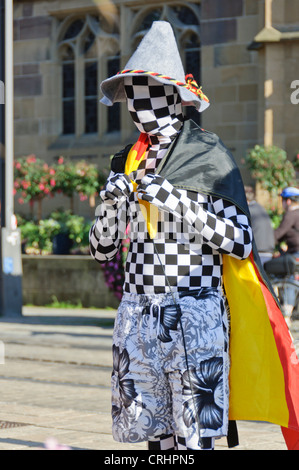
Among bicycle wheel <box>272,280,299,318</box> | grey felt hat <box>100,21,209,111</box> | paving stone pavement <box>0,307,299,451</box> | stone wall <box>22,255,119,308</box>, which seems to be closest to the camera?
grey felt hat <box>100,21,209,111</box>

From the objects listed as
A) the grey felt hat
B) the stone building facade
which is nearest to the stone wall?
the stone building facade

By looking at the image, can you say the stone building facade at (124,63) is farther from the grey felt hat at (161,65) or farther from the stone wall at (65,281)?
the grey felt hat at (161,65)

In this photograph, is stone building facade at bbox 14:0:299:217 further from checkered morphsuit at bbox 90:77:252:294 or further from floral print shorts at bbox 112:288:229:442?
floral print shorts at bbox 112:288:229:442

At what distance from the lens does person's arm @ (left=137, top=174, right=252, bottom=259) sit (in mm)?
3449

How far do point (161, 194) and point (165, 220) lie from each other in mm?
144

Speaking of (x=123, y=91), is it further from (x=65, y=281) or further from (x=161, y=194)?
(x=65, y=281)

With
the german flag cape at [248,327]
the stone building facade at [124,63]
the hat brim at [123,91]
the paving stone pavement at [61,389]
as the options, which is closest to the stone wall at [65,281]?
the paving stone pavement at [61,389]

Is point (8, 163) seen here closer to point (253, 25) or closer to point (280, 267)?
point (280, 267)

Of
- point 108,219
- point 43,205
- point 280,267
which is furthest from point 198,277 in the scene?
point 43,205

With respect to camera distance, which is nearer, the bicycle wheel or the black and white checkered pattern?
the black and white checkered pattern

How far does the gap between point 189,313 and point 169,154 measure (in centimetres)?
61

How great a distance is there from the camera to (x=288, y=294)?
11.0 metres

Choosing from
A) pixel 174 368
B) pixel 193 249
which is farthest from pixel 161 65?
pixel 174 368

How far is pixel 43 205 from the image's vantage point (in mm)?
20500
